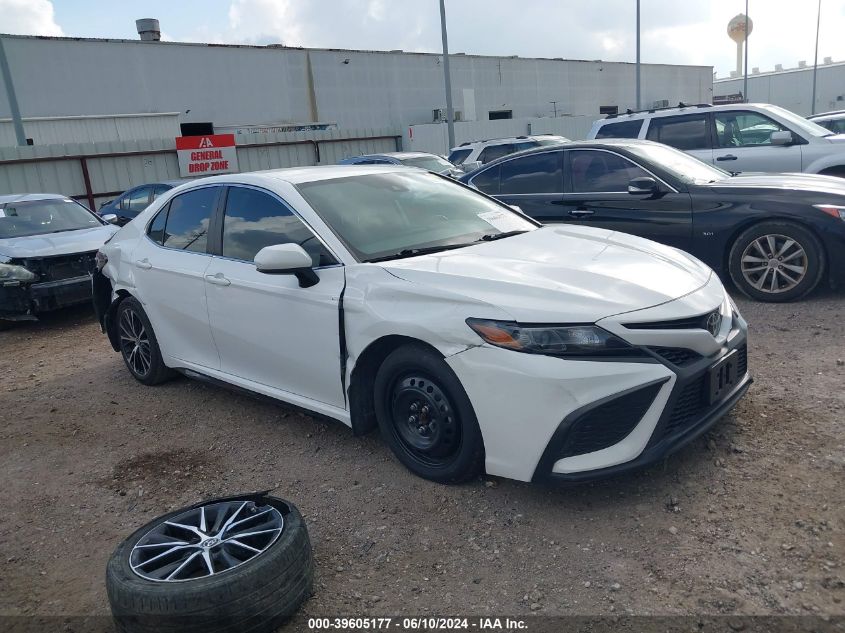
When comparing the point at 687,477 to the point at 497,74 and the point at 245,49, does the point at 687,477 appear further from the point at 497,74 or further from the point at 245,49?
the point at 497,74

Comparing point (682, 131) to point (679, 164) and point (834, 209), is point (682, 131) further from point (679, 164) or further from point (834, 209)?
point (834, 209)

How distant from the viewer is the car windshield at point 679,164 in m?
6.70

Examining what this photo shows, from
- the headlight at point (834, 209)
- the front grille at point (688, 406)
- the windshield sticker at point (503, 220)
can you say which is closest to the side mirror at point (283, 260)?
the windshield sticker at point (503, 220)

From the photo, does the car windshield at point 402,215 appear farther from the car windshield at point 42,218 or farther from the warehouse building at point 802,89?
the warehouse building at point 802,89

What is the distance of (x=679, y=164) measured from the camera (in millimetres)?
6934

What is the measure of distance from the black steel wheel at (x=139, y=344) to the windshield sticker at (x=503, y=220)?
2645mm

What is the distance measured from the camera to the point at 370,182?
4441mm

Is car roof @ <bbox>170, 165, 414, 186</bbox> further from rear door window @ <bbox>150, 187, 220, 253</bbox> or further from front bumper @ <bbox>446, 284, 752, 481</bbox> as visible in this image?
front bumper @ <bbox>446, 284, 752, 481</bbox>

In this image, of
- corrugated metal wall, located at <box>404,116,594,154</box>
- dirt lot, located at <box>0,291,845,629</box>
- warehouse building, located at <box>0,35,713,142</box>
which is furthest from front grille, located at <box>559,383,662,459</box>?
corrugated metal wall, located at <box>404,116,594,154</box>

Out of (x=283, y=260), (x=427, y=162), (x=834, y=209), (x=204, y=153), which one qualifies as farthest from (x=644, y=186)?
(x=204, y=153)

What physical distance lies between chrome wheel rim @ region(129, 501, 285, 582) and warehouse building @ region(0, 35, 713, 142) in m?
21.4

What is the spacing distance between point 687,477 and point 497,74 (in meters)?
36.5

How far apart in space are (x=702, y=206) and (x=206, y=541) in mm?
5299

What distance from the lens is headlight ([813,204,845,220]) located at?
5.84m
